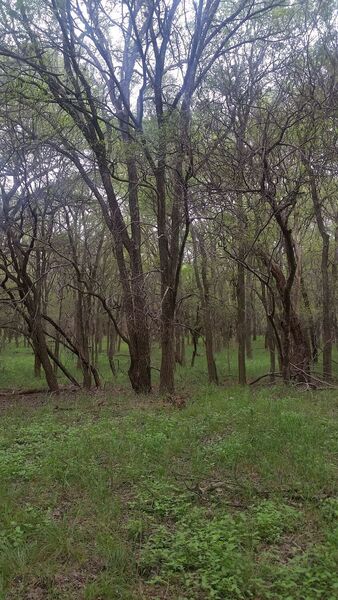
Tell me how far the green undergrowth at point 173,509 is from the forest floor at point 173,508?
11 millimetres

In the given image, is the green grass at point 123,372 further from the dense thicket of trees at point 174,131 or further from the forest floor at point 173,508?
the forest floor at point 173,508

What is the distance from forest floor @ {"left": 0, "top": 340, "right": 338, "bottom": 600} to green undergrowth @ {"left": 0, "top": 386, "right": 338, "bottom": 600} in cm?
1

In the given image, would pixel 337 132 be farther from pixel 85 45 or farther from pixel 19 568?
pixel 19 568

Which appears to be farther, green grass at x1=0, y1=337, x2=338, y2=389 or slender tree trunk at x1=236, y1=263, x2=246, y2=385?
green grass at x1=0, y1=337, x2=338, y2=389

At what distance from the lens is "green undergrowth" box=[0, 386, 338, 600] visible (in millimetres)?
3244

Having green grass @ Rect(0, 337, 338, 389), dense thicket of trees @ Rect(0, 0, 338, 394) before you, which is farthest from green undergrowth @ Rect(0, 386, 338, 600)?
green grass @ Rect(0, 337, 338, 389)

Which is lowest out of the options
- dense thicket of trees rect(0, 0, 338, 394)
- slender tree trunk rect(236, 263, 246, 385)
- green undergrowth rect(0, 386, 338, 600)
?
green undergrowth rect(0, 386, 338, 600)

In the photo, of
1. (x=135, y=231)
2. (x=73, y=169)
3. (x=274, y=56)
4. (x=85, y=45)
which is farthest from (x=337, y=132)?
(x=73, y=169)

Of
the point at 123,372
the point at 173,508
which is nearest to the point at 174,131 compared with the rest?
the point at 173,508

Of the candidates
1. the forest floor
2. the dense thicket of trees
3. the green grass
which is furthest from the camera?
the green grass

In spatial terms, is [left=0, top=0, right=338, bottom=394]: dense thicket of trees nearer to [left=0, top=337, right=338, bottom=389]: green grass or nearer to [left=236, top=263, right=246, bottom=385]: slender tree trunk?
[left=236, top=263, right=246, bottom=385]: slender tree trunk

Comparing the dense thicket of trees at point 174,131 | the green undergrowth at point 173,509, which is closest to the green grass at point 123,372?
the dense thicket of trees at point 174,131

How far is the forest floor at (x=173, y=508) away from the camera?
3.24 metres

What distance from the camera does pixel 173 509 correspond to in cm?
426
